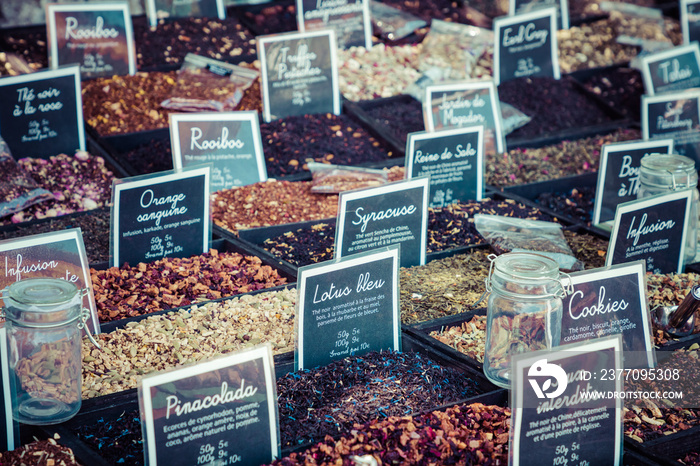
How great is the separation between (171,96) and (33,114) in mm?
730

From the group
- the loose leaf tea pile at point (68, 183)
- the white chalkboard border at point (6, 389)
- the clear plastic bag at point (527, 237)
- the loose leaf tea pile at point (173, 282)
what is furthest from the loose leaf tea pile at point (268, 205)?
the white chalkboard border at point (6, 389)

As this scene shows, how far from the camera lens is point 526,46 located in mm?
4758

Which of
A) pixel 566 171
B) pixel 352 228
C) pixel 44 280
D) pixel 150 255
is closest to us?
pixel 44 280

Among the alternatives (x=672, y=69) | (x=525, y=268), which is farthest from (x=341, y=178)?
(x=672, y=69)

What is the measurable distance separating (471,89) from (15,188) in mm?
2151

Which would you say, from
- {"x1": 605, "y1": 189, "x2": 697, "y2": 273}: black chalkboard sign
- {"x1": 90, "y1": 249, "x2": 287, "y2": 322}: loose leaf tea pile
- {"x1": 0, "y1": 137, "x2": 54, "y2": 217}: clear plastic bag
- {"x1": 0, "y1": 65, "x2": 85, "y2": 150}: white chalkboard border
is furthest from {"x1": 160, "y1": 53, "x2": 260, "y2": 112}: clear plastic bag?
{"x1": 605, "y1": 189, "x2": 697, "y2": 273}: black chalkboard sign

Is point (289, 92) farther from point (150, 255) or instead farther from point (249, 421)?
point (249, 421)

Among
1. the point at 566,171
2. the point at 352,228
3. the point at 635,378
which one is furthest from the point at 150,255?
the point at 566,171

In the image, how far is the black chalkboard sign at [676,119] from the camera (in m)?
4.05

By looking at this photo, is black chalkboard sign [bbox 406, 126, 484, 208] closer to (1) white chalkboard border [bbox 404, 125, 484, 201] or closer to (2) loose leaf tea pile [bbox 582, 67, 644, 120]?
(1) white chalkboard border [bbox 404, 125, 484, 201]

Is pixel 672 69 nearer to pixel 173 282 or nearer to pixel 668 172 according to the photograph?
pixel 668 172

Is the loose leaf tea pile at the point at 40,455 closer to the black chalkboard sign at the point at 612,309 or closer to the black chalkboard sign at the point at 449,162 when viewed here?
the black chalkboard sign at the point at 612,309

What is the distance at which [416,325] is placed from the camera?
249 cm

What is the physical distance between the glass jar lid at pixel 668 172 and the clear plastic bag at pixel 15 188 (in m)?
2.35
